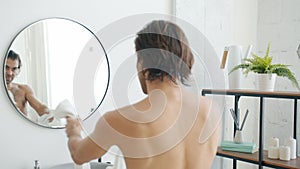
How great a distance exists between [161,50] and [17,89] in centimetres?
110

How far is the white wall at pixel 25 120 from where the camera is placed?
1.78 meters

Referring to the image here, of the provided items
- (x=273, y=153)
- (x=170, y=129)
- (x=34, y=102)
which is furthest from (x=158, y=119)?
(x=273, y=153)

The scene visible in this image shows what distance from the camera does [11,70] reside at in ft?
5.87

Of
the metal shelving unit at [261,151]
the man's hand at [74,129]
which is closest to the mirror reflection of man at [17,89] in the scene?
the man's hand at [74,129]

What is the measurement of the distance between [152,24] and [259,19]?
6.63 feet

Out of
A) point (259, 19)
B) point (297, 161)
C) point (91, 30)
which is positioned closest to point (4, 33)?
point (91, 30)

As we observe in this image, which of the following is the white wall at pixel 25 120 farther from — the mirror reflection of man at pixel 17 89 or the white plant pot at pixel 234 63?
the white plant pot at pixel 234 63

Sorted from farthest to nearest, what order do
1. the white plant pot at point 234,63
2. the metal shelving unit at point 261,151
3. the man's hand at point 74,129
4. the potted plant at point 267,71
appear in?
the white plant pot at point 234,63 → the potted plant at point 267,71 → the metal shelving unit at point 261,151 → the man's hand at point 74,129

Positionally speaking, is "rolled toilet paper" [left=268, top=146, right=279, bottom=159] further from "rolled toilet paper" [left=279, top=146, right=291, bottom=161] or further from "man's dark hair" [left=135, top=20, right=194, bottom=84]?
"man's dark hair" [left=135, top=20, right=194, bottom=84]

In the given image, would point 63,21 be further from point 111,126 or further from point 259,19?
point 259,19

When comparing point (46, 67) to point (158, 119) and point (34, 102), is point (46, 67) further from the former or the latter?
point (158, 119)

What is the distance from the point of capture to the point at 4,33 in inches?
69.9

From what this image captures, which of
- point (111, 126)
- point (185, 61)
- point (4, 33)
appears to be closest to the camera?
point (111, 126)

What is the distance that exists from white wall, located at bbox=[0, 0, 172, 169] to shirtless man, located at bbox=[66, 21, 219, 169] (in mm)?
872
